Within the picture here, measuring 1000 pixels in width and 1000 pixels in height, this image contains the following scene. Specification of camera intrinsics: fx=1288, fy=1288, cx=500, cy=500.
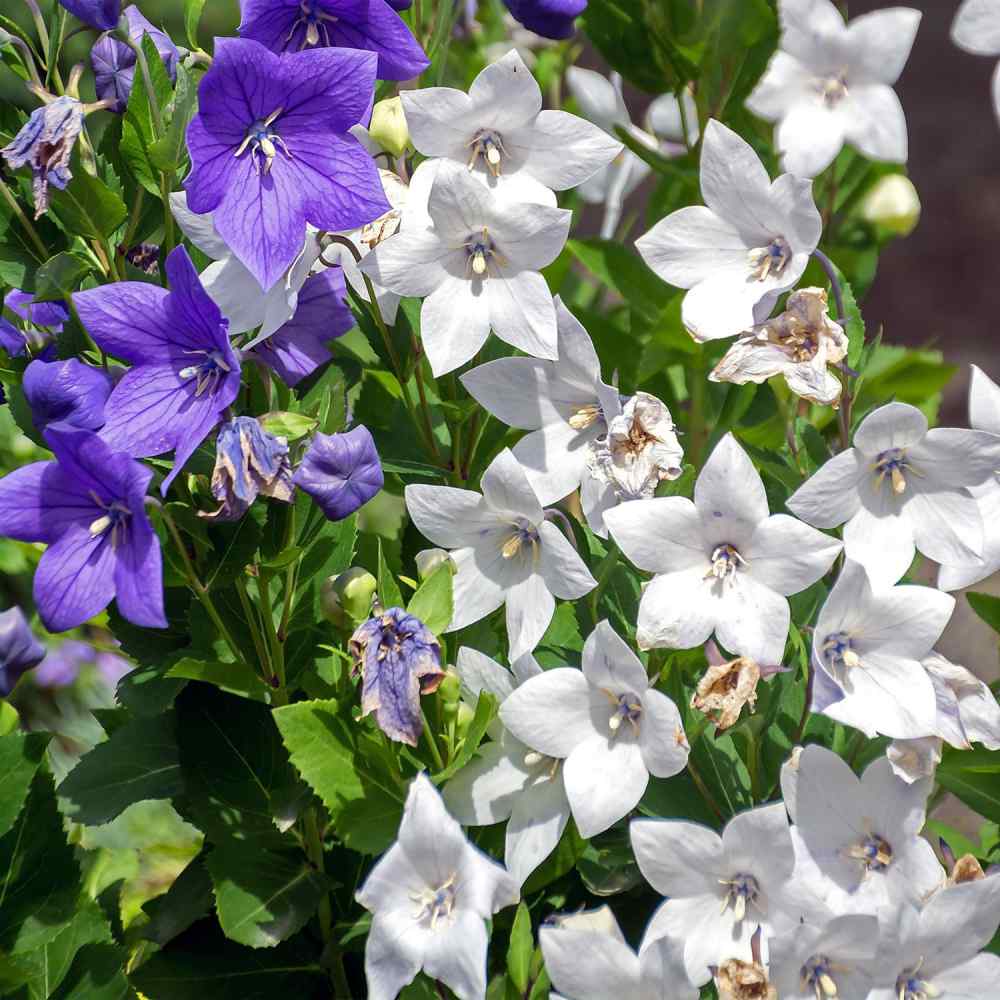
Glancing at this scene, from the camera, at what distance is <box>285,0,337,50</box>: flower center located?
2.93 ft

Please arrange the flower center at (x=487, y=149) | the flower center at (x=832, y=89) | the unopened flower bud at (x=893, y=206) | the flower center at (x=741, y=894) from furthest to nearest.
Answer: the unopened flower bud at (x=893, y=206) → the flower center at (x=832, y=89) → the flower center at (x=487, y=149) → the flower center at (x=741, y=894)

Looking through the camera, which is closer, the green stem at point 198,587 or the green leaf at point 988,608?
the green stem at point 198,587

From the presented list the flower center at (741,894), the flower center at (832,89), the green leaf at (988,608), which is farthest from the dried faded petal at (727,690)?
the flower center at (832,89)

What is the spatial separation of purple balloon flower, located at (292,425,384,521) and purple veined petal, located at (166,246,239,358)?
0.26ft

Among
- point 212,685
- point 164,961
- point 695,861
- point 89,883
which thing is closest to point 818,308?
point 695,861

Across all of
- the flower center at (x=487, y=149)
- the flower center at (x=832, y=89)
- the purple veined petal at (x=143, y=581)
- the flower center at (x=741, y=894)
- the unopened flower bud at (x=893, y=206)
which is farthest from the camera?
the unopened flower bud at (x=893, y=206)

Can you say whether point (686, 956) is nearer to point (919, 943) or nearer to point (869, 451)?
point (919, 943)

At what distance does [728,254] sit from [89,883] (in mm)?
871

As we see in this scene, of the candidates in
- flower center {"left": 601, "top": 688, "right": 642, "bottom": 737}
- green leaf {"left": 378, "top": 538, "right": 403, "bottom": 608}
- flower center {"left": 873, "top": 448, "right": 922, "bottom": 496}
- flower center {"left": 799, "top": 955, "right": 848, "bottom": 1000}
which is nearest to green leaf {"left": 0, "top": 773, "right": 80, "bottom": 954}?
green leaf {"left": 378, "top": 538, "right": 403, "bottom": 608}

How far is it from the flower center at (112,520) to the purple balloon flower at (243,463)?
0.24ft

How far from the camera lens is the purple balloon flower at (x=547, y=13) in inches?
38.5

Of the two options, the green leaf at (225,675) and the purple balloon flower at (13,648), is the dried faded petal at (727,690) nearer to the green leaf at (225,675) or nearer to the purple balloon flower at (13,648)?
the green leaf at (225,675)

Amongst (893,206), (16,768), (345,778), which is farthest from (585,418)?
(893,206)

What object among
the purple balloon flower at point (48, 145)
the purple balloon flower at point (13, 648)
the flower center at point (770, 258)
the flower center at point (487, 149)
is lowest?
the purple balloon flower at point (13, 648)
